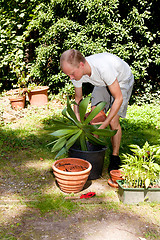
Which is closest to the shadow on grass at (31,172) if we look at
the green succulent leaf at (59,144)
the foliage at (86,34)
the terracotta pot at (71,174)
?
the terracotta pot at (71,174)

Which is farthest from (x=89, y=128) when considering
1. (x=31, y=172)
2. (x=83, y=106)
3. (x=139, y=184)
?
(x=31, y=172)

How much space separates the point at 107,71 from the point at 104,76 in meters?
0.06

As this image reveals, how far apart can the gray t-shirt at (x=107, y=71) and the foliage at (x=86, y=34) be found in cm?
318

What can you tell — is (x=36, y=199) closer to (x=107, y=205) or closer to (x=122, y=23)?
(x=107, y=205)

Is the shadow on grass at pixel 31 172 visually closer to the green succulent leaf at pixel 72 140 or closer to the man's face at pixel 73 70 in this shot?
the green succulent leaf at pixel 72 140

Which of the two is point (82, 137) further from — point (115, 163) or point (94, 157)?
point (115, 163)

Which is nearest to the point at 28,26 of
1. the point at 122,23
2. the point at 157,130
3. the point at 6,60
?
the point at 6,60

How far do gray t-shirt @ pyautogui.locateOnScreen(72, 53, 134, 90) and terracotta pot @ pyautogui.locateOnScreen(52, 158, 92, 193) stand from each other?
877 millimetres

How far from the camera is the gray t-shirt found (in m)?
2.52

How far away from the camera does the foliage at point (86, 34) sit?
19.0 feet

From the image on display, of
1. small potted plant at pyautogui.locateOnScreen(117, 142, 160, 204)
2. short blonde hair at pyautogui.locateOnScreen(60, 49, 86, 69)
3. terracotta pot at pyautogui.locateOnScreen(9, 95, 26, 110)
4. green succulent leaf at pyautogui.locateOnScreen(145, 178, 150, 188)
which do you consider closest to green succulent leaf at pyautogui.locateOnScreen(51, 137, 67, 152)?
small potted plant at pyautogui.locateOnScreen(117, 142, 160, 204)

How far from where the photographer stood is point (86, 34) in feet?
20.4

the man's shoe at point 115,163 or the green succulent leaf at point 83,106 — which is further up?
the green succulent leaf at point 83,106

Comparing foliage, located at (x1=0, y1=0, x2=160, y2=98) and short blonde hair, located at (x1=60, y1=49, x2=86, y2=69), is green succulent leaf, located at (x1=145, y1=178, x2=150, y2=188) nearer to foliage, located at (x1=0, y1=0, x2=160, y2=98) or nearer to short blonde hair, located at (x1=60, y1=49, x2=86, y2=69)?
short blonde hair, located at (x1=60, y1=49, x2=86, y2=69)
